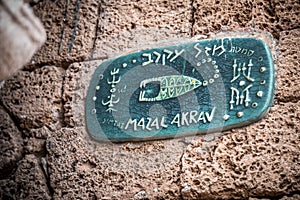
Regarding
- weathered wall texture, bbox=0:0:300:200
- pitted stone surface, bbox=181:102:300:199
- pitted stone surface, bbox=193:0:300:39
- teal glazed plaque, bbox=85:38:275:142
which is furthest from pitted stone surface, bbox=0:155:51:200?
pitted stone surface, bbox=193:0:300:39

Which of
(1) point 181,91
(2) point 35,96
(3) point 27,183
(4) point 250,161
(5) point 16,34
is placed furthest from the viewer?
(2) point 35,96

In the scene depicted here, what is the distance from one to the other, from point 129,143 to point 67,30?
61cm

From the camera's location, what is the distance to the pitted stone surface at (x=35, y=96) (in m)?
1.89

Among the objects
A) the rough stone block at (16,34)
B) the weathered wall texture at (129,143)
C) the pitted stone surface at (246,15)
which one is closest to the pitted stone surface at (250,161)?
the weathered wall texture at (129,143)

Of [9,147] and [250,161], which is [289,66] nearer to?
[250,161]

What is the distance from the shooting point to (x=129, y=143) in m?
1.70

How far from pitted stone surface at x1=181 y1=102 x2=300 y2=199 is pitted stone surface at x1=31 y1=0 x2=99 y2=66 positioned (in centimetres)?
65

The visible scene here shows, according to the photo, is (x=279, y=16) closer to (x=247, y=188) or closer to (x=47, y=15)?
(x=247, y=188)

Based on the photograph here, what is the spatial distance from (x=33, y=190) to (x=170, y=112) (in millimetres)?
587

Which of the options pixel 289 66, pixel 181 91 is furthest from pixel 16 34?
pixel 289 66

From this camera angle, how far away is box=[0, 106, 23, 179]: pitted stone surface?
6.13 ft

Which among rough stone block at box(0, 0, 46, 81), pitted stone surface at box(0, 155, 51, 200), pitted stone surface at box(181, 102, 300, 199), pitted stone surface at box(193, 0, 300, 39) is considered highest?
rough stone block at box(0, 0, 46, 81)

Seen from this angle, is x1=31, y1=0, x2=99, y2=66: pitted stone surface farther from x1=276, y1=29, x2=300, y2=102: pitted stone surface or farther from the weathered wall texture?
x1=276, y1=29, x2=300, y2=102: pitted stone surface

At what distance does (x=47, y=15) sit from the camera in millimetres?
2090
